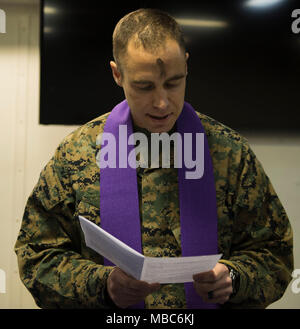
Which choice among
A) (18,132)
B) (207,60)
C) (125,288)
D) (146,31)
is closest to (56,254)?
(125,288)

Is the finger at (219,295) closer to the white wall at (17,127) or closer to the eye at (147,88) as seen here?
the eye at (147,88)

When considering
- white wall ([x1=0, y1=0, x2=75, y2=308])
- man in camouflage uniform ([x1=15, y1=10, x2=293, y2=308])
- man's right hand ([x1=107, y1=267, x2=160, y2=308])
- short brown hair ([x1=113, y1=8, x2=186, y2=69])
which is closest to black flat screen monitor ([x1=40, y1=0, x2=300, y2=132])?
white wall ([x1=0, y1=0, x2=75, y2=308])

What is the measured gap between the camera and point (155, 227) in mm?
1236

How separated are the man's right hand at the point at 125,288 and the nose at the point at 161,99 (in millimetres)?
465

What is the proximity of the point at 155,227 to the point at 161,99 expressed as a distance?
1.26 ft

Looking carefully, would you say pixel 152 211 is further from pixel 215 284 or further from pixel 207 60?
pixel 207 60

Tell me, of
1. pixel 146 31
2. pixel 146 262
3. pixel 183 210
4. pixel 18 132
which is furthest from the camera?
pixel 18 132

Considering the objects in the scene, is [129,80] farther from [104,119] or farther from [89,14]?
[89,14]

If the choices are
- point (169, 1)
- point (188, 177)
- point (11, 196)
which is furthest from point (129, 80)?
point (11, 196)

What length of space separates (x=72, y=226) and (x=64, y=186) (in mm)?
128

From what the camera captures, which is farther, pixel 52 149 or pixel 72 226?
pixel 52 149

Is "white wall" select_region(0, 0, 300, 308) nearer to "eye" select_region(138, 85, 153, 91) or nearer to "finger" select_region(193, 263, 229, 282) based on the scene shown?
"eye" select_region(138, 85, 153, 91)

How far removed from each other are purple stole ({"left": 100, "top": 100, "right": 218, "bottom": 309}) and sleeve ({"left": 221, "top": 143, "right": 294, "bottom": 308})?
0.08 m

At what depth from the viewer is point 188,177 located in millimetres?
1310
